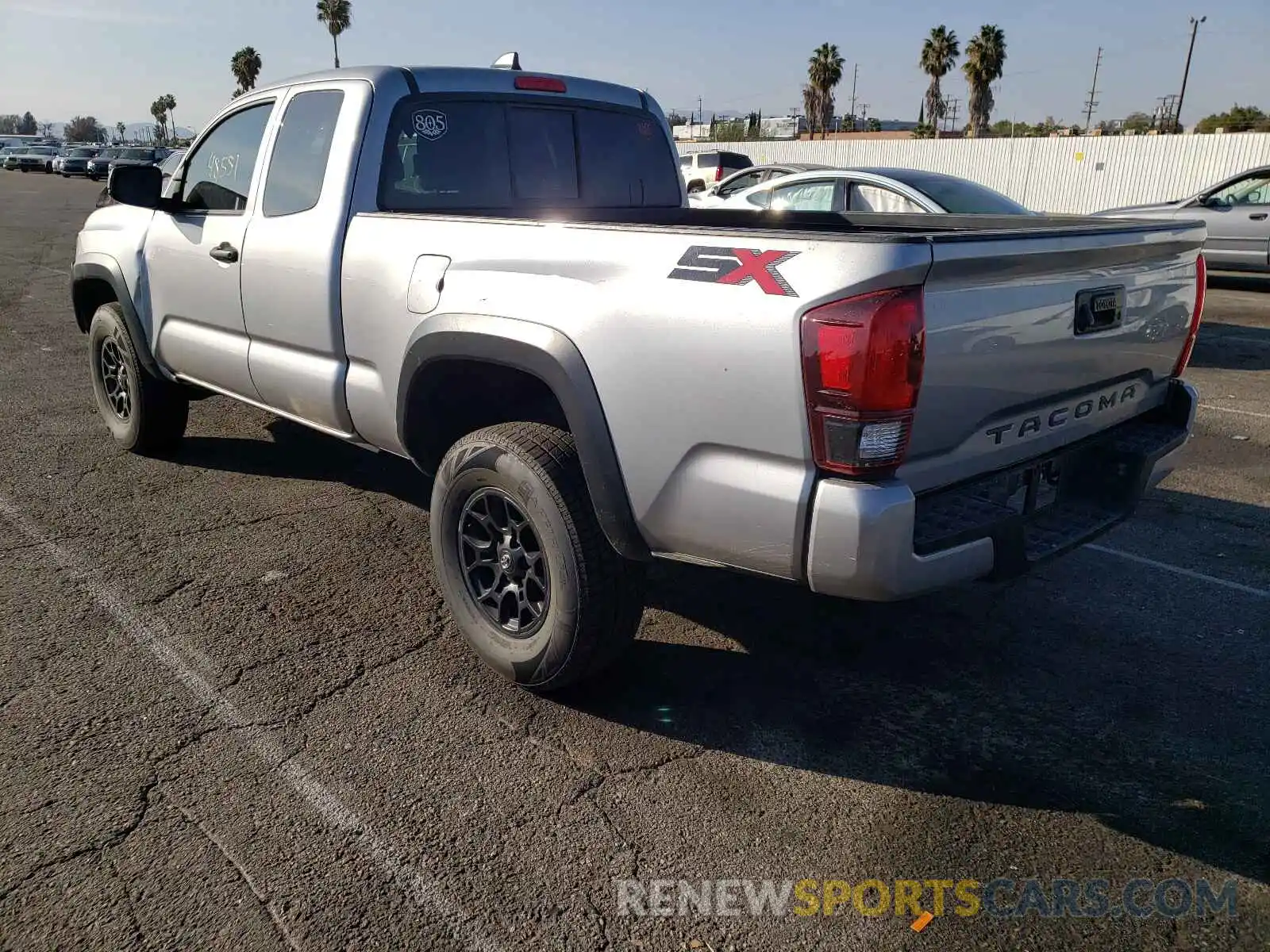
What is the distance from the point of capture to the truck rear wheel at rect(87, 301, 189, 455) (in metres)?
5.43

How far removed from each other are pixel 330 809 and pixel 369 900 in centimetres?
39

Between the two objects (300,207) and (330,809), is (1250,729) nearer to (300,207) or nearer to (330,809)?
(330,809)

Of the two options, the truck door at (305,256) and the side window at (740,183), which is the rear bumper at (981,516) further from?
the side window at (740,183)

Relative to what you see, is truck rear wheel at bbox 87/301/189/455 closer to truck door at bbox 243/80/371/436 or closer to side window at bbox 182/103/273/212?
side window at bbox 182/103/273/212

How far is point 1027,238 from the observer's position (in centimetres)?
268

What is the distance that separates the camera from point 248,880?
247cm

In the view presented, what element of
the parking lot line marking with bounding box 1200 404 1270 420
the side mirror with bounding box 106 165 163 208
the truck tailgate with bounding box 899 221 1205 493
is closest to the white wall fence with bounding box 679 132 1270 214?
the parking lot line marking with bounding box 1200 404 1270 420

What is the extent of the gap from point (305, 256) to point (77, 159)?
177ft

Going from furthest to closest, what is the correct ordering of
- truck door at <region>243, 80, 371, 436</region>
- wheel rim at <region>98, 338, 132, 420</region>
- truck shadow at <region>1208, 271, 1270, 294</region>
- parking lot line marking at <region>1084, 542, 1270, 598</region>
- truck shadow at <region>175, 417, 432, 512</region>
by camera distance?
1. truck shadow at <region>1208, 271, 1270, 294</region>
2. wheel rim at <region>98, 338, 132, 420</region>
3. truck shadow at <region>175, 417, 432, 512</region>
4. parking lot line marking at <region>1084, 542, 1270, 598</region>
5. truck door at <region>243, 80, 371, 436</region>

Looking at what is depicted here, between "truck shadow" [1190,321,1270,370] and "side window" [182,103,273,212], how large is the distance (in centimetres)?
800

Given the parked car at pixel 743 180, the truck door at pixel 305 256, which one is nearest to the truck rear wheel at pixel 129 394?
the truck door at pixel 305 256

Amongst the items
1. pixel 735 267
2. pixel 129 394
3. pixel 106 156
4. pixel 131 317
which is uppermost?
pixel 735 267

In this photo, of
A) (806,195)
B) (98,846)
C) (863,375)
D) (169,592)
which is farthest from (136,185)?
(806,195)

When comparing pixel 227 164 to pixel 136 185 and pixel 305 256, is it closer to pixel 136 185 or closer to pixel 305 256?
pixel 136 185
